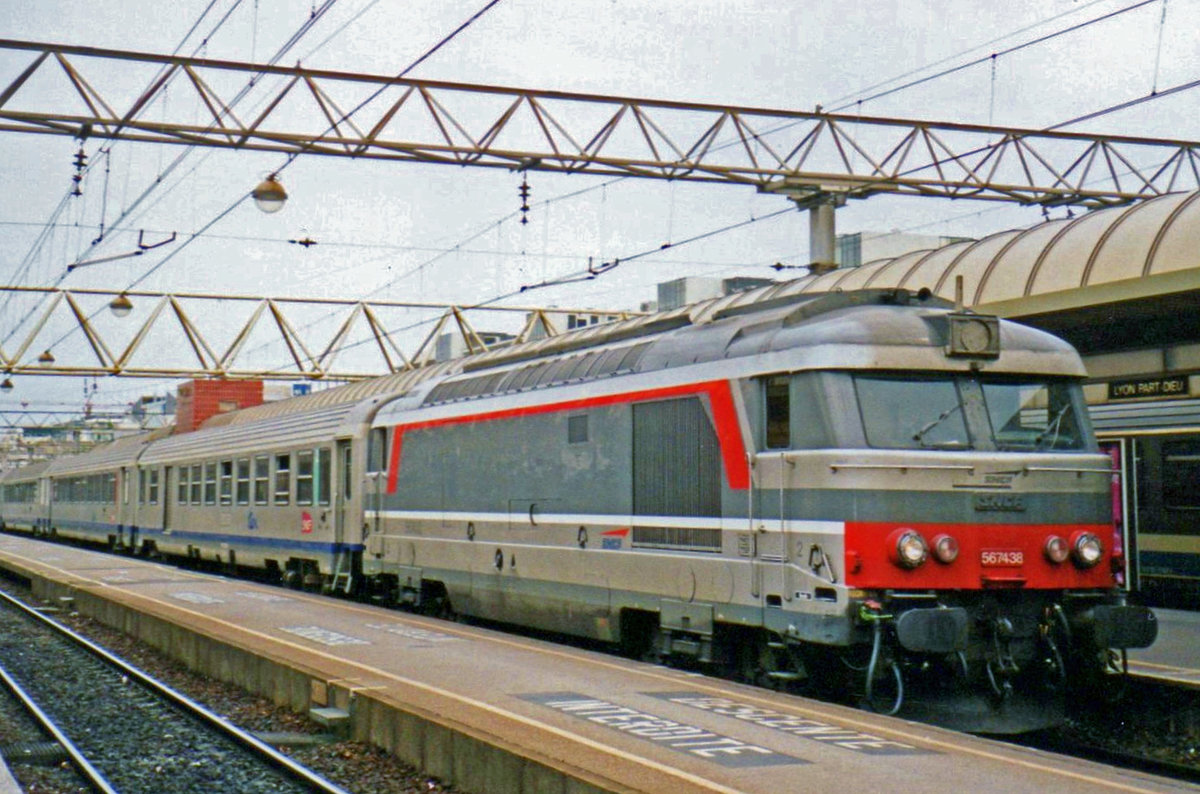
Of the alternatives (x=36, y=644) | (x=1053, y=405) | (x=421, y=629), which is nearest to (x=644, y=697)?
(x=1053, y=405)

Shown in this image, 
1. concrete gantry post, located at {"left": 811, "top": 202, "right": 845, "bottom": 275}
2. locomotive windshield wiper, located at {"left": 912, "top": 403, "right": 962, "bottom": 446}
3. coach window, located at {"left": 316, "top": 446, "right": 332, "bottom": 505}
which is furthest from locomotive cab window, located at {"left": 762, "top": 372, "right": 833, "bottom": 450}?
coach window, located at {"left": 316, "top": 446, "right": 332, "bottom": 505}

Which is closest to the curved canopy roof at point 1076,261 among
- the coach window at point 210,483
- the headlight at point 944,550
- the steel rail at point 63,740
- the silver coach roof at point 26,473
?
the headlight at point 944,550

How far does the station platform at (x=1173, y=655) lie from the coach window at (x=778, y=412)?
148 inches

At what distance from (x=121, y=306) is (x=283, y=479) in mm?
11416

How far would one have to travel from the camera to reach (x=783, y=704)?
1064cm

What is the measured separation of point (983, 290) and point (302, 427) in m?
13.4

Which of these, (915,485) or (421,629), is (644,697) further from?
(421,629)

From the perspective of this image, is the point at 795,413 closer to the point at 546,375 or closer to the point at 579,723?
the point at 579,723

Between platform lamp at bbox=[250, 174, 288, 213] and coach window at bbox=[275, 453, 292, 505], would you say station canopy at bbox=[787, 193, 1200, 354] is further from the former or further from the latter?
coach window at bbox=[275, 453, 292, 505]

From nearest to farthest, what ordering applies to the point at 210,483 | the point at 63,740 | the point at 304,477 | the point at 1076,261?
the point at 63,740 → the point at 1076,261 → the point at 304,477 → the point at 210,483

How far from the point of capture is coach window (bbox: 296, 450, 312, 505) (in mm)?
24656

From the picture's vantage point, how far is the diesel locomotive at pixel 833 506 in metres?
10.9

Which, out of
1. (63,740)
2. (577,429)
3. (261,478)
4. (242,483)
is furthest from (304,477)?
(63,740)

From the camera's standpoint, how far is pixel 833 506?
10984mm
